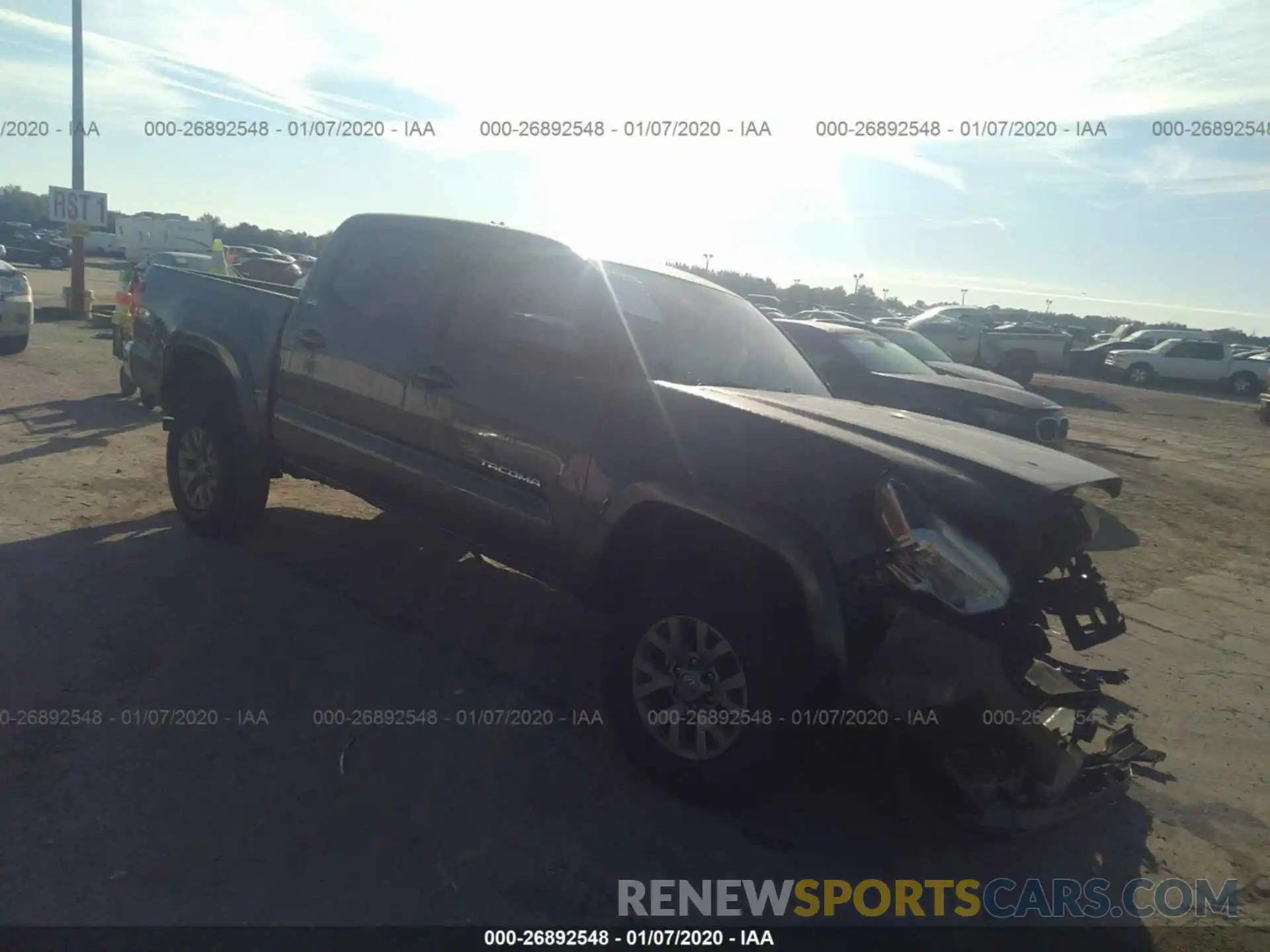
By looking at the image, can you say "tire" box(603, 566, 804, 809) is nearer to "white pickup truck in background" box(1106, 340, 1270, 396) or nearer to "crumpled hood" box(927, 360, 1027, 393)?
"crumpled hood" box(927, 360, 1027, 393)

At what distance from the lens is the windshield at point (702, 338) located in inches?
165

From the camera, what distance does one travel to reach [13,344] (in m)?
13.6

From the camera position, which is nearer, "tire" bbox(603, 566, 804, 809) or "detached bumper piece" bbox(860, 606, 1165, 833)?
"detached bumper piece" bbox(860, 606, 1165, 833)

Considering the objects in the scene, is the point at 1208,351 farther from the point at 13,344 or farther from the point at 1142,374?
the point at 13,344

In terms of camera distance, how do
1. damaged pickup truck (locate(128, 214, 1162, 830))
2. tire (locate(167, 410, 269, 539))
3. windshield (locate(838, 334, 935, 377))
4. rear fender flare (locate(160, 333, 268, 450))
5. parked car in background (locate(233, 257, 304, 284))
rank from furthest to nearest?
parked car in background (locate(233, 257, 304, 284)) < windshield (locate(838, 334, 935, 377)) < tire (locate(167, 410, 269, 539)) < rear fender flare (locate(160, 333, 268, 450)) < damaged pickup truck (locate(128, 214, 1162, 830))

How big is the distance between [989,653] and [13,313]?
14408 millimetres

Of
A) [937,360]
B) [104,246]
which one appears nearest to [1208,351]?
[937,360]

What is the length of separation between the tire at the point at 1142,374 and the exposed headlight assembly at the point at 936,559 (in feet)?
101

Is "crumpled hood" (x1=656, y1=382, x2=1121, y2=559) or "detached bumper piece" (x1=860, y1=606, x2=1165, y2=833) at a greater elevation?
"crumpled hood" (x1=656, y1=382, x2=1121, y2=559)

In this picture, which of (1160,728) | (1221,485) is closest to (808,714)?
(1160,728)

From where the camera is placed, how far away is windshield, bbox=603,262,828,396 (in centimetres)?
420

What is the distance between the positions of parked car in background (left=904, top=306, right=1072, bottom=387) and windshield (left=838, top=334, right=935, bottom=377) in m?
14.5

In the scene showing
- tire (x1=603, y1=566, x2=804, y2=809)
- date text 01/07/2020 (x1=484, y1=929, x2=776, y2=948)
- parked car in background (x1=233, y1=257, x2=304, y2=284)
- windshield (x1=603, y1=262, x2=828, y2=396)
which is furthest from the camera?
parked car in background (x1=233, y1=257, x2=304, y2=284)

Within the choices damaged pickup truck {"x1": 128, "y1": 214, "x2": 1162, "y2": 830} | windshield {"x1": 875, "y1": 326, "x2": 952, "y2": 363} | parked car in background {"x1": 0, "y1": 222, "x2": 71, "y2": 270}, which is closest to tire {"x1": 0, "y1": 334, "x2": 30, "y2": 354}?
damaged pickup truck {"x1": 128, "y1": 214, "x2": 1162, "y2": 830}
